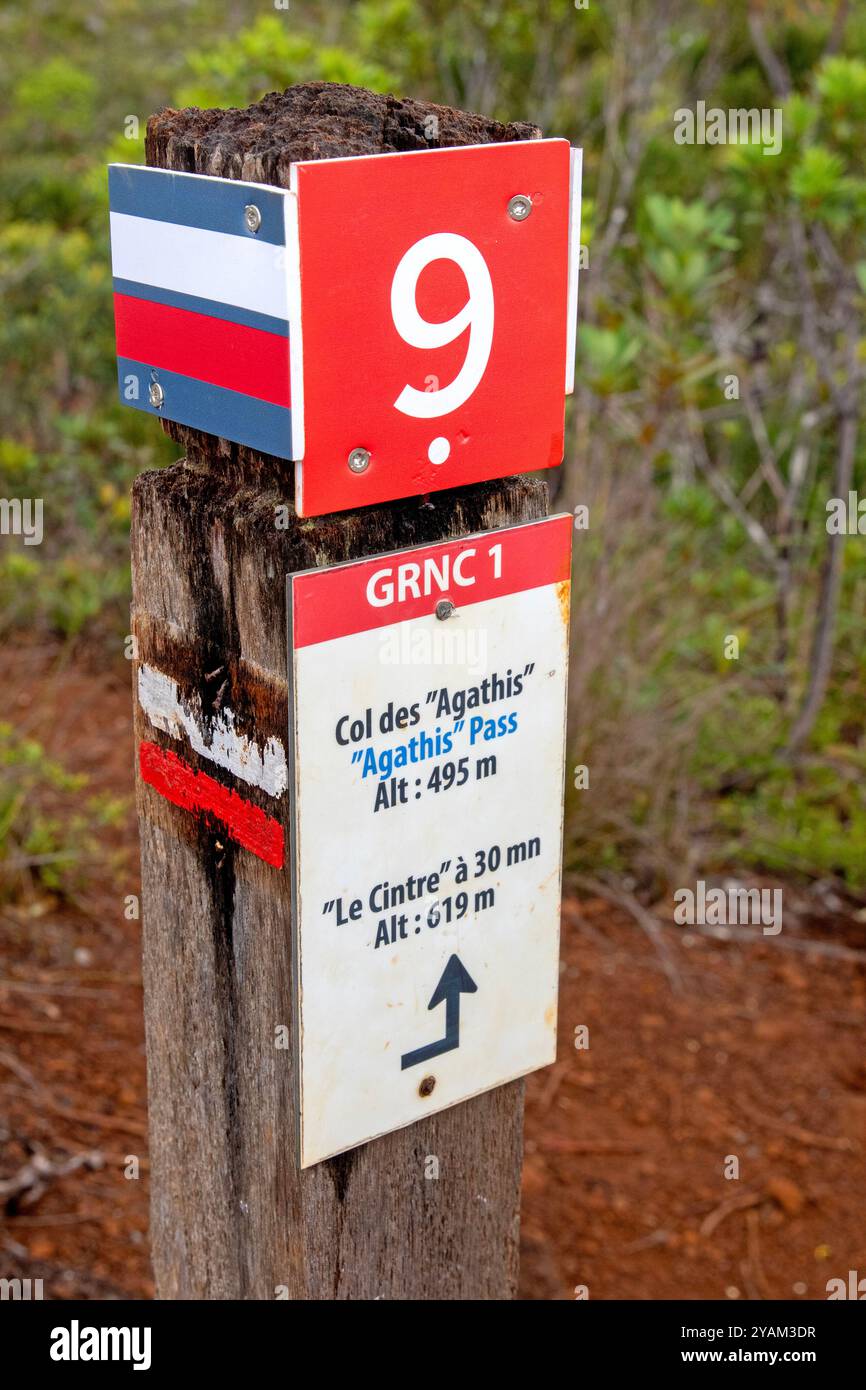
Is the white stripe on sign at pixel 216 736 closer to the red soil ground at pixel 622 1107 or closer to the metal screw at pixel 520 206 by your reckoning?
the metal screw at pixel 520 206

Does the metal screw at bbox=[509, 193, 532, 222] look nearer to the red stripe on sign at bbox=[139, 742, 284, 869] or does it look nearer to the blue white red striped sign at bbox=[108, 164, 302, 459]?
the blue white red striped sign at bbox=[108, 164, 302, 459]

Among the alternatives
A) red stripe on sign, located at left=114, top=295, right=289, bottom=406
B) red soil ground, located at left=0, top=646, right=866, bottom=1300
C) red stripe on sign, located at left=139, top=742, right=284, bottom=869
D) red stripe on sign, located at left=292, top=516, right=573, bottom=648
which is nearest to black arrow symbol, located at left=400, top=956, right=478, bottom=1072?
red stripe on sign, located at left=139, top=742, right=284, bottom=869

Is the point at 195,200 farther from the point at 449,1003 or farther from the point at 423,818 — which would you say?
the point at 449,1003

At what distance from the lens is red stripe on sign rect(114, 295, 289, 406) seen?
1.25 metres

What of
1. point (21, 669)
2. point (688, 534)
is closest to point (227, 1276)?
point (21, 669)

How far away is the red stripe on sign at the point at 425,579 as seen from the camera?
1299mm

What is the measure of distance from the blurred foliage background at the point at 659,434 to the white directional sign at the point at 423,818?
4.26ft

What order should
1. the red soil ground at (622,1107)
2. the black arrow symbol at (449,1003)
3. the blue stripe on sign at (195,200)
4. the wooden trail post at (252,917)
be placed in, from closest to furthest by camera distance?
1. the blue stripe on sign at (195,200)
2. the wooden trail post at (252,917)
3. the black arrow symbol at (449,1003)
4. the red soil ground at (622,1107)

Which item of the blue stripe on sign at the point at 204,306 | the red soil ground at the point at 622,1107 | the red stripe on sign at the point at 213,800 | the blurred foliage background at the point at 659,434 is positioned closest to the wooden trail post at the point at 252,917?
the red stripe on sign at the point at 213,800

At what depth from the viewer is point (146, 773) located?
1.55 m

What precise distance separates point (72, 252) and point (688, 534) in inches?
94.9

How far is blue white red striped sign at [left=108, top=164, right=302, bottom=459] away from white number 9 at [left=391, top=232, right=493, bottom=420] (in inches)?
4.6

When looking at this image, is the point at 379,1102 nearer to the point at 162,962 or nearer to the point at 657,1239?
the point at 162,962

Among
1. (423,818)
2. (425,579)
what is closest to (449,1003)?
(423,818)
